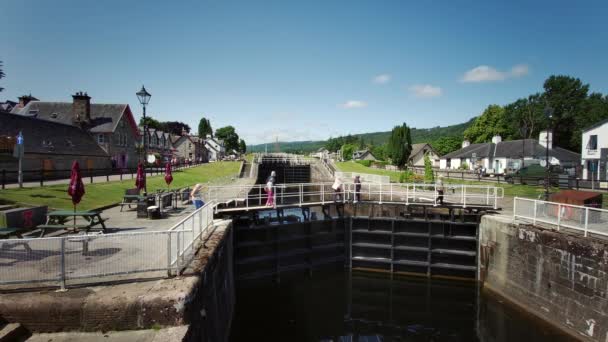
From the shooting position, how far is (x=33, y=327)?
552cm

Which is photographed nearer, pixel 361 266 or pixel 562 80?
pixel 361 266

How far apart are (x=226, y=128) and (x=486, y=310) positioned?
144m

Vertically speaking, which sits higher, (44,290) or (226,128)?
(226,128)

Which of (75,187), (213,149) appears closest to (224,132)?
(213,149)

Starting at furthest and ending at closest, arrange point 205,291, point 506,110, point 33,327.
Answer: point 506,110, point 205,291, point 33,327

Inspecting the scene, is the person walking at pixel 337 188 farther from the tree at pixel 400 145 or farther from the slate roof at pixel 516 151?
the tree at pixel 400 145

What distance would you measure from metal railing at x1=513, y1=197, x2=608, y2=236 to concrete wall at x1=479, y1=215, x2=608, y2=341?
0.45 meters

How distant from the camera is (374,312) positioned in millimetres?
13352

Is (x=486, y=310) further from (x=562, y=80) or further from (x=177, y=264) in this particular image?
(x=562, y=80)

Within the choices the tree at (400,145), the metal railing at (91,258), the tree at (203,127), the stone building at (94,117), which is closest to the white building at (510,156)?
the tree at (400,145)

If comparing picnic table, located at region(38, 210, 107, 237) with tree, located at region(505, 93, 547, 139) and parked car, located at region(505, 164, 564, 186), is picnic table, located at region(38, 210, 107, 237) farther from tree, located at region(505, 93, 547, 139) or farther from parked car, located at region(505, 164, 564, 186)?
tree, located at region(505, 93, 547, 139)

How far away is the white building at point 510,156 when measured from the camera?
145ft

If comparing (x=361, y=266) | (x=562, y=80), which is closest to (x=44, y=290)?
(x=361, y=266)

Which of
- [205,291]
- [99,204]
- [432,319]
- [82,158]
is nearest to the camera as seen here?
[205,291]
